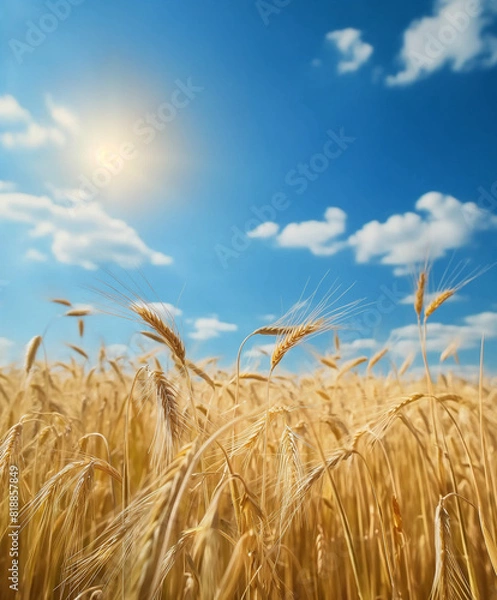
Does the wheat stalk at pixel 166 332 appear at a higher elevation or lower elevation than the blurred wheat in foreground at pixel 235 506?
higher

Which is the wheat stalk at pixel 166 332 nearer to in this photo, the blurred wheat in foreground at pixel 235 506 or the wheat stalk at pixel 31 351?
the blurred wheat in foreground at pixel 235 506

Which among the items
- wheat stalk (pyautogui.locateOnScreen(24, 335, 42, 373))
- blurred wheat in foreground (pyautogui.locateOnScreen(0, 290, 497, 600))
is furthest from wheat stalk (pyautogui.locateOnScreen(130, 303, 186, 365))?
wheat stalk (pyautogui.locateOnScreen(24, 335, 42, 373))

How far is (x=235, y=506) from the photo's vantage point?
4.07 feet

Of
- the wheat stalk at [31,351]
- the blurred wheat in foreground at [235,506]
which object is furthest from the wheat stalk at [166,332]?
the wheat stalk at [31,351]

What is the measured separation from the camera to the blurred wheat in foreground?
117 centimetres

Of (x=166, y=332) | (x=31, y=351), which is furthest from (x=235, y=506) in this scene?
(x=31, y=351)

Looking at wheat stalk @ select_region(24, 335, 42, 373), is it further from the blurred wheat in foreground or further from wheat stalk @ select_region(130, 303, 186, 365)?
wheat stalk @ select_region(130, 303, 186, 365)

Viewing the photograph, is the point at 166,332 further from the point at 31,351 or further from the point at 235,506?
the point at 31,351

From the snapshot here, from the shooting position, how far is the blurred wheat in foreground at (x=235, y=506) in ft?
3.83

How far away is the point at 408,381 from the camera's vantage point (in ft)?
20.7

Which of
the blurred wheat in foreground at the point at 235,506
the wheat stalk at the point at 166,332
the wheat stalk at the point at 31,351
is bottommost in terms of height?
the blurred wheat in foreground at the point at 235,506

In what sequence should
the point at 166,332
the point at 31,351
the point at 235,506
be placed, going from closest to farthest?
1. the point at 235,506
2. the point at 166,332
3. the point at 31,351

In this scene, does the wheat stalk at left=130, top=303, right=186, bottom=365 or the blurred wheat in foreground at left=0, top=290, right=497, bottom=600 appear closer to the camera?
the blurred wheat in foreground at left=0, top=290, right=497, bottom=600

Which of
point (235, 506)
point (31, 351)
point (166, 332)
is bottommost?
point (235, 506)
